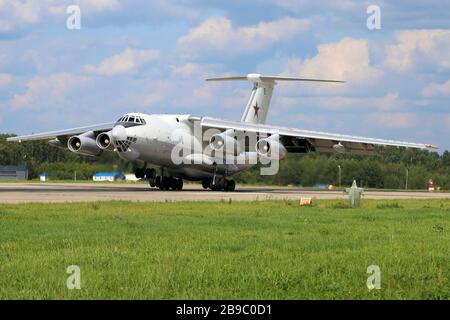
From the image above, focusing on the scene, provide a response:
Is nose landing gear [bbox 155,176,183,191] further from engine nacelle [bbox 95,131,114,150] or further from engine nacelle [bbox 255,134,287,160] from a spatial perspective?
engine nacelle [bbox 95,131,114,150]

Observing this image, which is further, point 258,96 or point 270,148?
point 258,96

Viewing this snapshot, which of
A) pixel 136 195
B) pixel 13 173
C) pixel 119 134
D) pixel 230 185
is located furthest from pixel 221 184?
pixel 13 173

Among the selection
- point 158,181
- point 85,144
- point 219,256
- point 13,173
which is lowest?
point 13,173

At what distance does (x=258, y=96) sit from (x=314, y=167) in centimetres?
572

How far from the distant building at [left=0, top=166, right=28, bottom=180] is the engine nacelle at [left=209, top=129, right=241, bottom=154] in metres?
29.3

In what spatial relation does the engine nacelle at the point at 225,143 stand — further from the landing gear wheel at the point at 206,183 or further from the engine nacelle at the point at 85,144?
the engine nacelle at the point at 85,144

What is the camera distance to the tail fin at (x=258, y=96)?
47.2m

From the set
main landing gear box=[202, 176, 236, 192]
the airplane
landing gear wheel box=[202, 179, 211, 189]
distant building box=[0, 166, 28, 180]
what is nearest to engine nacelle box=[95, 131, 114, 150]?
the airplane

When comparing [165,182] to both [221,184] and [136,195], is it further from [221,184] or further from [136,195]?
[136,195]

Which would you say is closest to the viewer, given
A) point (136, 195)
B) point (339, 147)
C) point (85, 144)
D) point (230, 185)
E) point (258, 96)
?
point (136, 195)

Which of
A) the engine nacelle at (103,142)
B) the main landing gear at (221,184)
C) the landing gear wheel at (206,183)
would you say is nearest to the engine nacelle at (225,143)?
the main landing gear at (221,184)

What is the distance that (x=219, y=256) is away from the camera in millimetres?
11242

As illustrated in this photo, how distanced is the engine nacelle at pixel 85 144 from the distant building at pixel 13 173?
1067 inches
